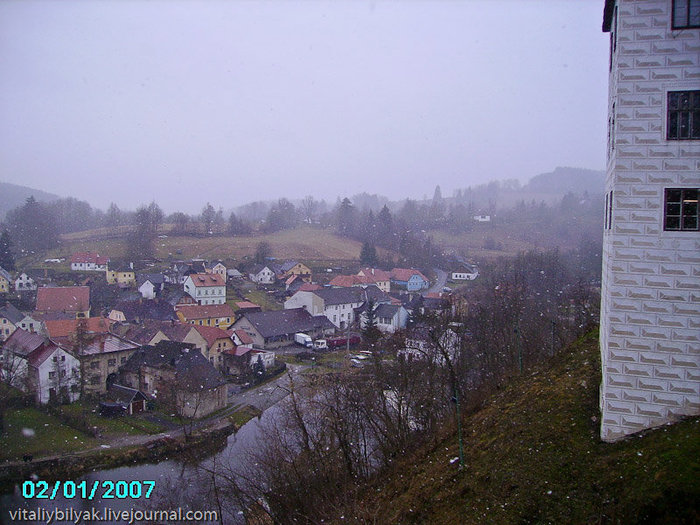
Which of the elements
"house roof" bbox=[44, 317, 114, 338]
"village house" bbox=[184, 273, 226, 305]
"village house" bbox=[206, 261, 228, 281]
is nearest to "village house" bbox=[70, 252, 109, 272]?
"village house" bbox=[206, 261, 228, 281]

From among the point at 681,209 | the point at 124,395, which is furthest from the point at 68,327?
the point at 681,209

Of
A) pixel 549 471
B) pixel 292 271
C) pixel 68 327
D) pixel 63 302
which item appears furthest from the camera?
pixel 292 271

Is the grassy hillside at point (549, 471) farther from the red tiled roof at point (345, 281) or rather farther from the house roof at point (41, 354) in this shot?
the red tiled roof at point (345, 281)

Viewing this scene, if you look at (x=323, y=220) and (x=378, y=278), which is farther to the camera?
(x=323, y=220)

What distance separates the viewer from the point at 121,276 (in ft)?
100

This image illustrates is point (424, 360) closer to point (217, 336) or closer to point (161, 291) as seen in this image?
point (217, 336)

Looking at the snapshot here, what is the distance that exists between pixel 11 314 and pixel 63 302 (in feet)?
9.55

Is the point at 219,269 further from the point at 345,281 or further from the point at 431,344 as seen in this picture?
the point at 431,344

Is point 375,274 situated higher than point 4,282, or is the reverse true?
point 4,282

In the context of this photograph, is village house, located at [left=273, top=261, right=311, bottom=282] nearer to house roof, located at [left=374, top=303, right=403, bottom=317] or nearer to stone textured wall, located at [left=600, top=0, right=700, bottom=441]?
house roof, located at [left=374, top=303, right=403, bottom=317]

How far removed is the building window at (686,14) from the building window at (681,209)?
139cm

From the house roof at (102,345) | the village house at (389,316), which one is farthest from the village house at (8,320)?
the village house at (389,316)

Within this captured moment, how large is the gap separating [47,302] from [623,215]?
83.0 ft
